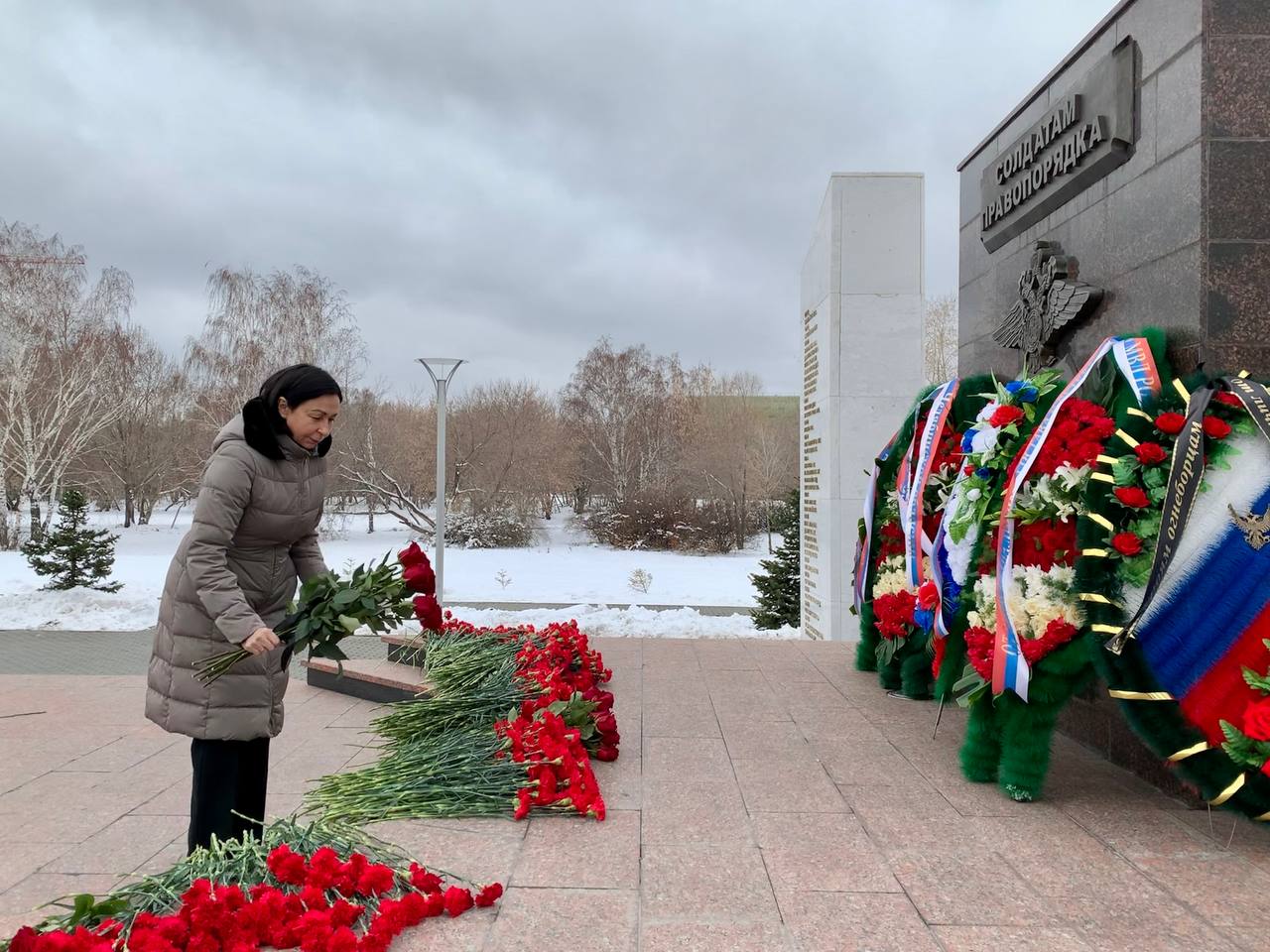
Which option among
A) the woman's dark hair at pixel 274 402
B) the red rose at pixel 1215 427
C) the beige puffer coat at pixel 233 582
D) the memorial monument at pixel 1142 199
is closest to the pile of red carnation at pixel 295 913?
the beige puffer coat at pixel 233 582

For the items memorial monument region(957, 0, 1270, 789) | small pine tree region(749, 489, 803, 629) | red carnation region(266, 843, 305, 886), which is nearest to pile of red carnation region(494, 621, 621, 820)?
red carnation region(266, 843, 305, 886)

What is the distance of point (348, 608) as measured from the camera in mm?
2461

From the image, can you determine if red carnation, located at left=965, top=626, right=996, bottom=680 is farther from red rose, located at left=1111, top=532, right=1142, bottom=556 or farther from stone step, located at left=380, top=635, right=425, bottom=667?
stone step, located at left=380, top=635, right=425, bottom=667

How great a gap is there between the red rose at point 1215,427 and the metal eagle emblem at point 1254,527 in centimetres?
24

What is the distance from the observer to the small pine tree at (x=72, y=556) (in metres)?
11.2

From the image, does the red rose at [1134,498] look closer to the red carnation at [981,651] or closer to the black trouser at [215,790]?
the red carnation at [981,651]

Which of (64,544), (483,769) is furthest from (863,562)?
(64,544)

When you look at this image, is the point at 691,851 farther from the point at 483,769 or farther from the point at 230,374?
the point at 230,374

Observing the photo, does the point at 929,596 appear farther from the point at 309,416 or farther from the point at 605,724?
the point at 309,416

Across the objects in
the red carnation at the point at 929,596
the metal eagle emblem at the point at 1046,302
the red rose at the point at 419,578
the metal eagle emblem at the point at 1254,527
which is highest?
the metal eagle emblem at the point at 1046,302

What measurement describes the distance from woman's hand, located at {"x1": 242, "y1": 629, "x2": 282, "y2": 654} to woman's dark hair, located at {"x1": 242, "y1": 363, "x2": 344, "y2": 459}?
53 centimetres

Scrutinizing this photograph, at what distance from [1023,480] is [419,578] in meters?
2.22

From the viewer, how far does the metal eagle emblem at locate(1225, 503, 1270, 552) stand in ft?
8.60

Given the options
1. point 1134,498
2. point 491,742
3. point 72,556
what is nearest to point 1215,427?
point 1134,498
